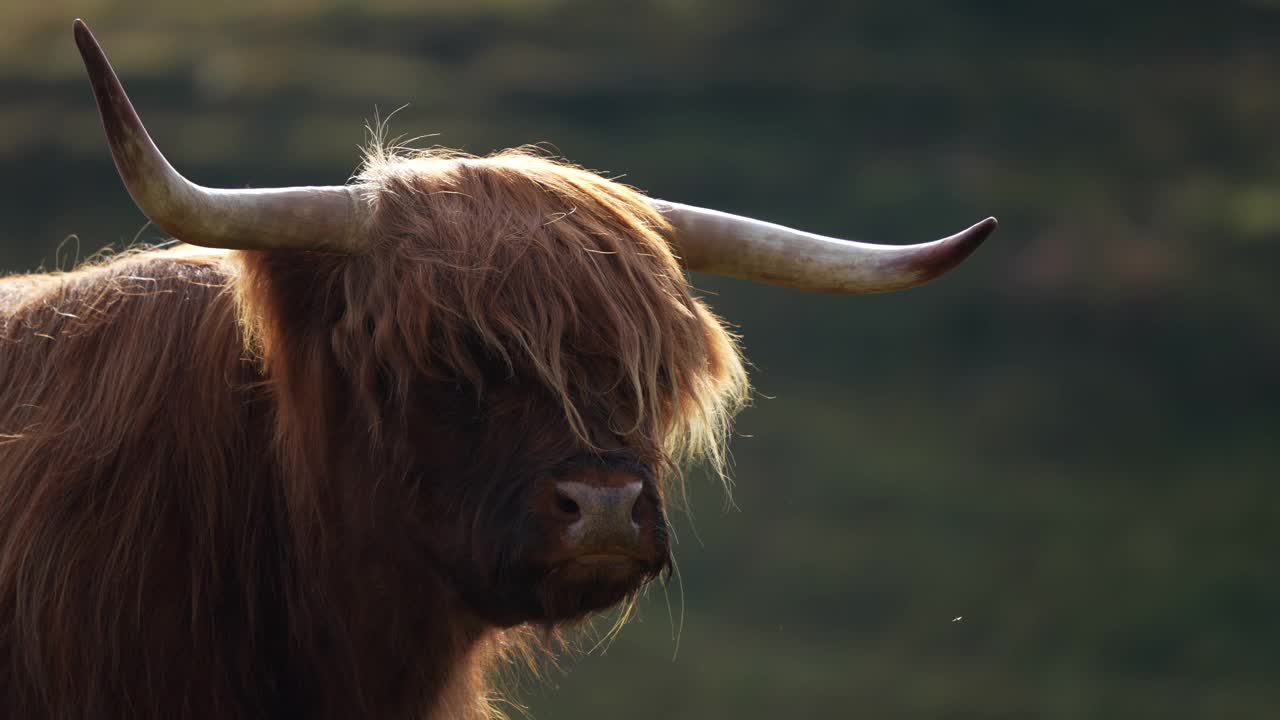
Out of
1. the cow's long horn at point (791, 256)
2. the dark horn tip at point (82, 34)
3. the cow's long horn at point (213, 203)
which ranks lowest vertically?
the cow's long horn at point (791, 256)

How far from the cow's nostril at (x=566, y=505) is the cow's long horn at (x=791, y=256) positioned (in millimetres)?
840

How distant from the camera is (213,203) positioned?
8.41 feet

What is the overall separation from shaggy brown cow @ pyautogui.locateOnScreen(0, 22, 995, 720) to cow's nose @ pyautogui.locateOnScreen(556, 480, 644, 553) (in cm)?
1

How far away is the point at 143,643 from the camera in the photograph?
109 inches

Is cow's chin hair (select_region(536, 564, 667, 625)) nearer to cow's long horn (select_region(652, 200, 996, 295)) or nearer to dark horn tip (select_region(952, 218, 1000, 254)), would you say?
cow's long horn (select_region(652, 200, 996, 295))

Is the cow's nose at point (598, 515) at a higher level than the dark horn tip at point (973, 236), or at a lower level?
lower

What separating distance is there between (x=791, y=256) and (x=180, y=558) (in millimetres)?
1414

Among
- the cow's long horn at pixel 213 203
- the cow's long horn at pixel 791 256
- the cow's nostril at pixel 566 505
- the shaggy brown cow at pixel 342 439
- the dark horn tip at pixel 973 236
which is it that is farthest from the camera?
the cow's long horn at pixel 791 256

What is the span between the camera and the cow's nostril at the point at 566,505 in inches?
97.3

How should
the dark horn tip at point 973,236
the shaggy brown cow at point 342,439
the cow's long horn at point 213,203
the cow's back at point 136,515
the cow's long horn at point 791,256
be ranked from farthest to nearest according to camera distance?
1. the cow's long horn at point 791,256
2. the dark horn tip at point 973,236
3. the cow's back at point 136,515
4. the shaggy brown cow at point 342,439
5. the cow's long horn at point 213,203

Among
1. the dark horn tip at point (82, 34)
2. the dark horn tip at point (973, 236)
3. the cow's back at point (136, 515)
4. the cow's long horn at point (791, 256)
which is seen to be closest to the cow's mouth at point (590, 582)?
the cow's back at point (136, 515)

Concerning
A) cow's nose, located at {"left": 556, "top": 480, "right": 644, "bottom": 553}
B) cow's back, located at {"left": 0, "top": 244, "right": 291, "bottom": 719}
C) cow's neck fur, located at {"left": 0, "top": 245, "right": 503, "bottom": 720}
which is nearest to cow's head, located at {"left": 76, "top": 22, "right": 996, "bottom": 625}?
cow's nose, located at {"left": 556, "top": 480, "right": 644, "bottom": 553}

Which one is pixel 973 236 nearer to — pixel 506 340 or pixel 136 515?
pixel 506 340

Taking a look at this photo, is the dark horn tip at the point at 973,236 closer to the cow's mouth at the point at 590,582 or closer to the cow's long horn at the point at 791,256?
the cow's long horn at the point at 791,256
